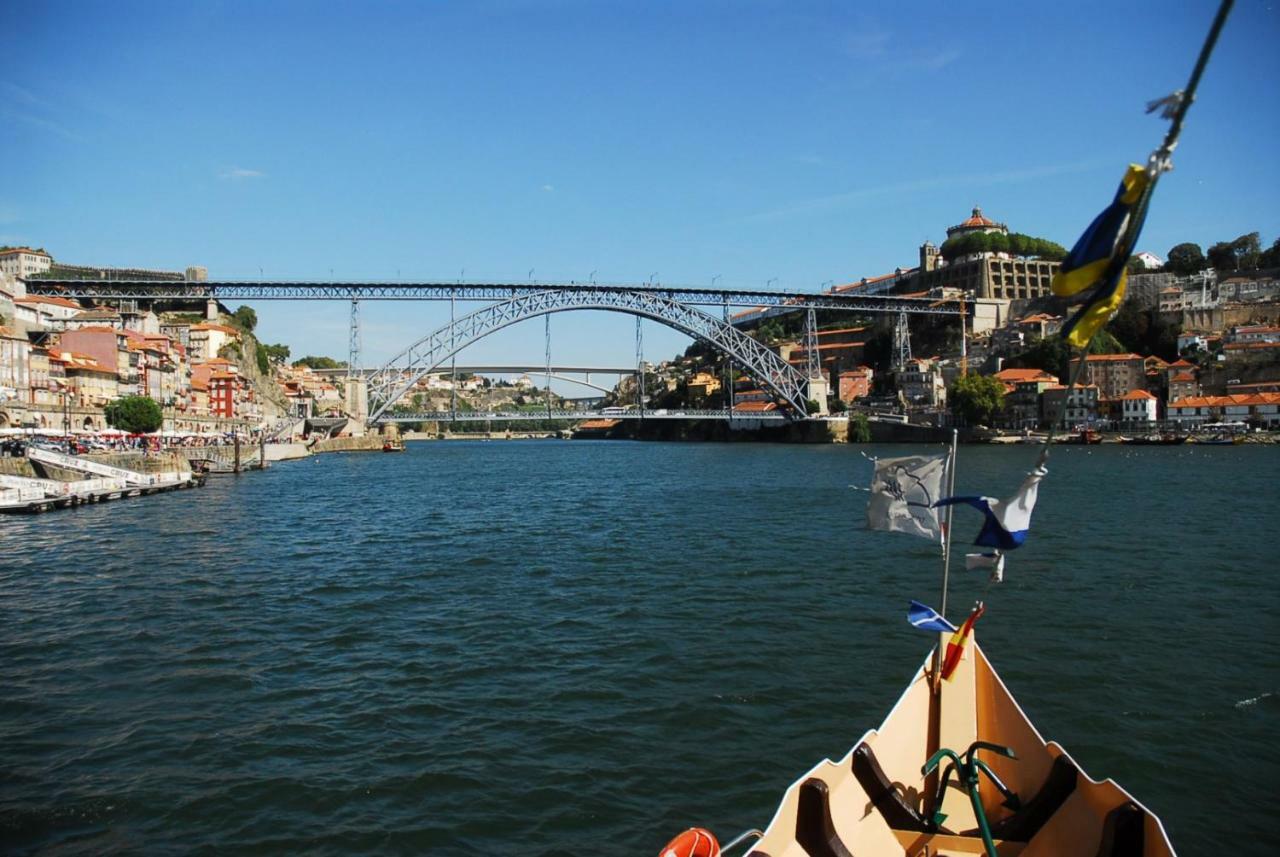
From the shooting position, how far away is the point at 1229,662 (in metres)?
7.53

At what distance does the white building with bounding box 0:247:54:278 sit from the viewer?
61781 mm

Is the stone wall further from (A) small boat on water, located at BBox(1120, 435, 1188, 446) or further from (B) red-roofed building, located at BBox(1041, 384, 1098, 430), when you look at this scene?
(A) small boat on water, located at BBox(1120, 435, 1188, 446)

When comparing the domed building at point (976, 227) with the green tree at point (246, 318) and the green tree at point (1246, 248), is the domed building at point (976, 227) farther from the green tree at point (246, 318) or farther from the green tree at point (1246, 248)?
the green tree at point (246, 318)

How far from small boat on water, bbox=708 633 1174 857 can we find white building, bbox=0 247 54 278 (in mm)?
71566

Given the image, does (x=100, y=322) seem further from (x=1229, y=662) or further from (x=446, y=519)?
(x=1229, y=662)

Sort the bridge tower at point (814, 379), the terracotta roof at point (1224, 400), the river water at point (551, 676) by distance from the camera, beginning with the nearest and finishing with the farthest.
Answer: the river water at point (551, 676) → the terracotta roof at point (1224, 400) → the bridge tower at point (814, 379)

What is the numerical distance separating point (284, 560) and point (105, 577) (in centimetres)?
232

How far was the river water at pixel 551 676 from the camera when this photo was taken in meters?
5.01

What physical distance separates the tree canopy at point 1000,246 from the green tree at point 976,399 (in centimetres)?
2563

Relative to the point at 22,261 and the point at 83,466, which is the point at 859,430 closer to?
the point at 83,466

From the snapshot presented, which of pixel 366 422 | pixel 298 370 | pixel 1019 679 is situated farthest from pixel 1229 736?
pixel 298 370

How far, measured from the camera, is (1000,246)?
247 ft

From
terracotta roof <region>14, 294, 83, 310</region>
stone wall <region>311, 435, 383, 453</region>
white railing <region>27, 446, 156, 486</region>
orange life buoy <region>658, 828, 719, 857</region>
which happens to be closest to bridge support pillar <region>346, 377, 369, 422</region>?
stone wall <region>311, 435, 383, 453</region>

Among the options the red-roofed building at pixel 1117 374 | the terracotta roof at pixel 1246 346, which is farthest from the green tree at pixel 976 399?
the terracotta roof at pixel 1246 346
